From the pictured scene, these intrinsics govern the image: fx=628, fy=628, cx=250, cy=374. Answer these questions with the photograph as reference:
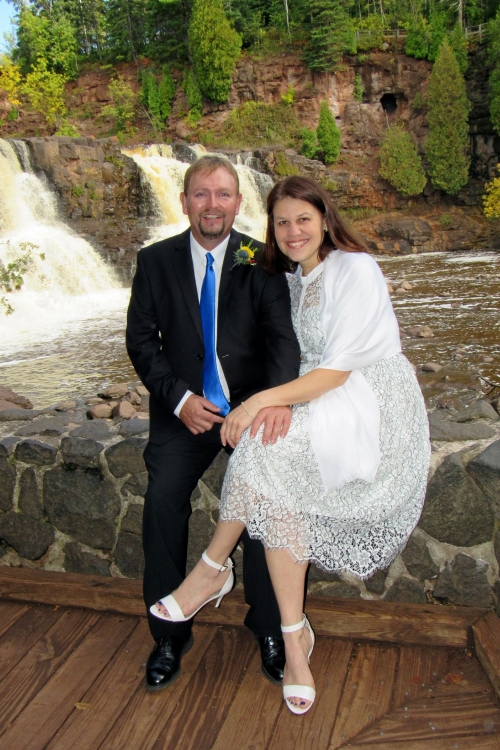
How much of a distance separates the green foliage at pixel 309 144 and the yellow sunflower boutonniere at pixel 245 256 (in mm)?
27096

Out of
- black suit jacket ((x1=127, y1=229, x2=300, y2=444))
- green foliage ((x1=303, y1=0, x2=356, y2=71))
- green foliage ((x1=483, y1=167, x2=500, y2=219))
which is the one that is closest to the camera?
black suit jacket ((x1=127, y1=229, x2=300, y2=444))

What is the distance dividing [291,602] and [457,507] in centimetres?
73

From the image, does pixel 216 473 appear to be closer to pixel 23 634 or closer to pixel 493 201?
pixel 23 634

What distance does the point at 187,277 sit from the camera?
261 cm

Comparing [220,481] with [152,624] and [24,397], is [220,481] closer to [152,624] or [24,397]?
[152,624]

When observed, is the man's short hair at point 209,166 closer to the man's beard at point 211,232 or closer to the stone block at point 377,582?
the man's beard at point 211,232

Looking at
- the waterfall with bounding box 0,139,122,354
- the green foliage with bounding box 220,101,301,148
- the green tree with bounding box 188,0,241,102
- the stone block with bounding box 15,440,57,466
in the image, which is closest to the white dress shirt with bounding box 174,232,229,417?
the stone block with bounding box 15,440,57,466

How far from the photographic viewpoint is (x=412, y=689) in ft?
6.92

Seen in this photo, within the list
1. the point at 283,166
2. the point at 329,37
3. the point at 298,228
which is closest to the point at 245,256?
the point at 298,228

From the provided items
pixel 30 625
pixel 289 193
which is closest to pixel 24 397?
pixel 30 625

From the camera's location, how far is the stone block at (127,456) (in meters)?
2.75

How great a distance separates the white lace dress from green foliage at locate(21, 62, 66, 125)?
3303 centimetres

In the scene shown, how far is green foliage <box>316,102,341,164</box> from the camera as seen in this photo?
93.3 feet

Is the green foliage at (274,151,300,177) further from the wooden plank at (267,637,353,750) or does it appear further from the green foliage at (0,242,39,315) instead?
the wooden plank at (267,637,353,750)
